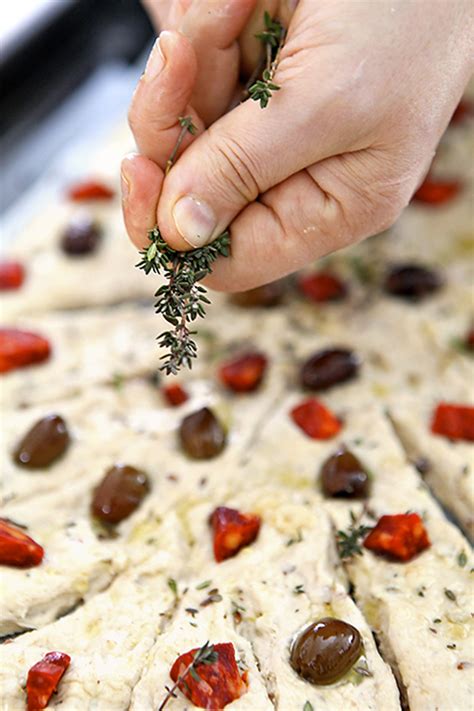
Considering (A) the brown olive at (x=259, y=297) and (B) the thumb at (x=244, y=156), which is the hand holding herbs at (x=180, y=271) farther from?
(A) the brown olive at (x=259, y=297)

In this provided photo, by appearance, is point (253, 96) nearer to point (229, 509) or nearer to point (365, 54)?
point (365, 54)

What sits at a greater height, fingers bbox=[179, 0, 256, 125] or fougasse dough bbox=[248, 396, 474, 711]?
fingers bbox=[179, 0, 256, 125]

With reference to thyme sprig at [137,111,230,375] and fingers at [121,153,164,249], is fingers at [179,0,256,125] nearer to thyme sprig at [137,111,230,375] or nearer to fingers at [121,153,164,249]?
thyme sprig at [137,111,230,375]

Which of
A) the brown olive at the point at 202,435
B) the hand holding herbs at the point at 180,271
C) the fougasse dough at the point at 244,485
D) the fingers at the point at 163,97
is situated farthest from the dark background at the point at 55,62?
the hand holding herbs at the point at 180,271

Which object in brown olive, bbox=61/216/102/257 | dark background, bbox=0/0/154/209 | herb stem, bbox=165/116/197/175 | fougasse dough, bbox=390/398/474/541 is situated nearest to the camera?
herb stem, bbox=165/116/197/175

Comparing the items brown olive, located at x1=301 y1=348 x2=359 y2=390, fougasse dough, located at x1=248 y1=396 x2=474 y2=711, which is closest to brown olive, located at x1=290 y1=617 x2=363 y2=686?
fougasse dough, located at x1=248 y1=396 x2=474 y2=711

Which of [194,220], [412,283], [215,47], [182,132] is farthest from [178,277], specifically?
[412,283]

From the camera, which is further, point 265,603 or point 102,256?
point 102,256

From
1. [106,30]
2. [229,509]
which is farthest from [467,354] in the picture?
[106,30]
